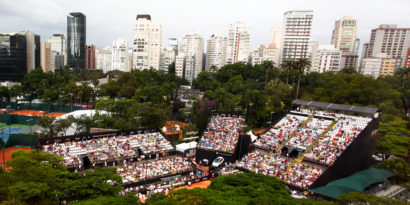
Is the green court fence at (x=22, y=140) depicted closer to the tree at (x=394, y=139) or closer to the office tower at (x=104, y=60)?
the tree at (x=394, y=139)

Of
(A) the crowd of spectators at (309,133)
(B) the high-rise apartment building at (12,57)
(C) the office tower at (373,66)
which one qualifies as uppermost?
(C) the office tower at (373,66)

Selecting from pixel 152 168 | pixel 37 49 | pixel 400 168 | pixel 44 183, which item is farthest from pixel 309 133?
pixel 37 49

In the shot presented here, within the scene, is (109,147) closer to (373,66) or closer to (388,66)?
(373,66)

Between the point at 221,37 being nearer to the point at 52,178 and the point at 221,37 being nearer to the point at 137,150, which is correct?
the point at 137,150

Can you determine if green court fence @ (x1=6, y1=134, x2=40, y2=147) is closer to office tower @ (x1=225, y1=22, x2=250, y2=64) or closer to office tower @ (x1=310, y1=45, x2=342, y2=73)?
office tower @ (x1=225, y1=22, x2=250, y2=64)

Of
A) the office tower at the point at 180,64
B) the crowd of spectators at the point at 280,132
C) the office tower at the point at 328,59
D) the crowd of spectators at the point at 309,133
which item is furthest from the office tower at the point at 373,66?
the crowd of spectators at the point at 280,132

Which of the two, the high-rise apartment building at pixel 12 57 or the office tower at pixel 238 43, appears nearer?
the high-rise apartment building at pixel 12 57
